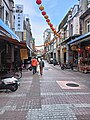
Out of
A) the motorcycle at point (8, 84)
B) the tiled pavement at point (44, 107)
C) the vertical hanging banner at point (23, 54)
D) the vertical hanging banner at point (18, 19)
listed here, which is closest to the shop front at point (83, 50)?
the vertical hanging banner at point (23, 54)

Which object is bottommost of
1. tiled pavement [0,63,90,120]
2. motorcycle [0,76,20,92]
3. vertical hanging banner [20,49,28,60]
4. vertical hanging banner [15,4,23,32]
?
tiled pavement [0,63,90,120]

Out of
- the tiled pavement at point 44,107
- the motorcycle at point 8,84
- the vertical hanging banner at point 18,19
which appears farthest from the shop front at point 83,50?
the tiled pavement at point 44,107

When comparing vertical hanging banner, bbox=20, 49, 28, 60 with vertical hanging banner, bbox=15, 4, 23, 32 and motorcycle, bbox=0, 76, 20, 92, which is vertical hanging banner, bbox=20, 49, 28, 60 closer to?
motorcycle, bbox=0, 76, 20, 92

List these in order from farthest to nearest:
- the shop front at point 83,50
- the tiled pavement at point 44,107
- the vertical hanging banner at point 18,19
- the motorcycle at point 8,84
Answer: the vertical hanging banner at point 18,19 < the shop front at point 83,50 < the motorcycle at point 8,84 < the tiled pavement at point 44,107

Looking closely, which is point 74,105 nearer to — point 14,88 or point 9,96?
point 9,96

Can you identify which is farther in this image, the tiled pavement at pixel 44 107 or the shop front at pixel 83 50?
the shop front at pixel 83 50

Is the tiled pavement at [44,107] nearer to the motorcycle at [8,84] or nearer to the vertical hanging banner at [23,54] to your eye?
the motorcycle at [8,84]

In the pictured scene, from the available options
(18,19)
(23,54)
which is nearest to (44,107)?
(23,54)

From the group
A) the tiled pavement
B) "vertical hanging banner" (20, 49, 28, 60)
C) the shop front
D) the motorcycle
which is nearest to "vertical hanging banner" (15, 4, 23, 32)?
the shop front

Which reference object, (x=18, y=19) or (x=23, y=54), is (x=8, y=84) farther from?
(x=18, y=19)

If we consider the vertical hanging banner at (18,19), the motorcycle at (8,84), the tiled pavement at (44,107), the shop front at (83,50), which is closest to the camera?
the tiled pavement at (44,107)

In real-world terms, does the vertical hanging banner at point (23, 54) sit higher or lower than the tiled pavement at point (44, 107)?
higher

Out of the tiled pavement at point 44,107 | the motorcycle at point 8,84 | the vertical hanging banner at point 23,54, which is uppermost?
the vertical hanging banner at point 23,54

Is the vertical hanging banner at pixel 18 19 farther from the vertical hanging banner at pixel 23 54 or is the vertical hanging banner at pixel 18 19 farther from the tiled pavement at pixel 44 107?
the tiled pavement at pixel 44 107
